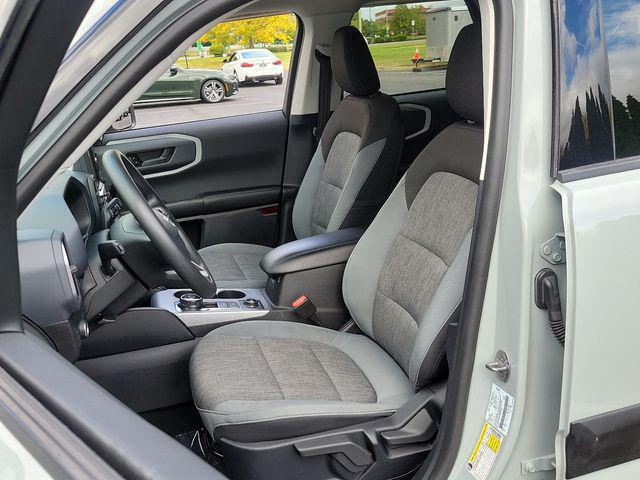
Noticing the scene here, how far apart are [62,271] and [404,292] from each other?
940mm

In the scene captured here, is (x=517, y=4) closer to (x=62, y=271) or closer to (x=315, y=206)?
(x=62, y=271)

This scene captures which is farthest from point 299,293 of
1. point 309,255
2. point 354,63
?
point 354,63

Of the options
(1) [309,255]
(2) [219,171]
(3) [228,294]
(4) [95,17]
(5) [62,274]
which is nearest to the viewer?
(4) [95,17]

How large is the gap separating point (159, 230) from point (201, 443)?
755 mm

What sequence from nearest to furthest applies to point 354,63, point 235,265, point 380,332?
point 380,332 < point 354,63 < point 235,265

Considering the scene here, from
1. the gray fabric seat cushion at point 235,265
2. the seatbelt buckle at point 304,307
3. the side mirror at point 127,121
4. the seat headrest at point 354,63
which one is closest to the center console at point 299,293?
the seatbelt buckle at point 304,307

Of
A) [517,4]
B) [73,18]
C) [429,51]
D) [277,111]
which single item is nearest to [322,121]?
[277,111]

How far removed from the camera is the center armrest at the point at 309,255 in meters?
2.75

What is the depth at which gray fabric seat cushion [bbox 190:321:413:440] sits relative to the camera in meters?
1.95

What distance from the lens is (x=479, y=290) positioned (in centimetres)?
158

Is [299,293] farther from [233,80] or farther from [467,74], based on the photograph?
[233,80]

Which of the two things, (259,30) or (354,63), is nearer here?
(354,63)

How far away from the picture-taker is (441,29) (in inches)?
147

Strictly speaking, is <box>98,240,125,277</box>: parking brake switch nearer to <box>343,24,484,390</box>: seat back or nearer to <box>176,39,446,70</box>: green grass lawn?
<box>343,24,484,390</box>: seat back
